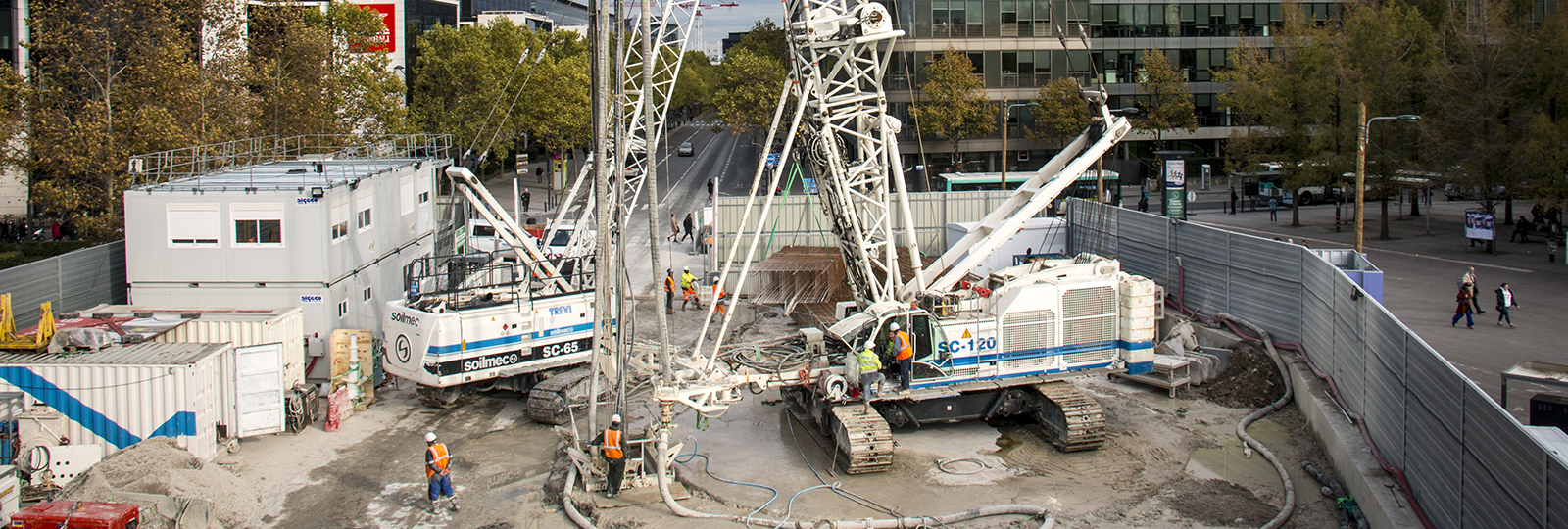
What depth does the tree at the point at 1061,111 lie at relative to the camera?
5747 centimetres

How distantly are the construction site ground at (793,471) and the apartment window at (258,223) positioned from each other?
11.9 ft

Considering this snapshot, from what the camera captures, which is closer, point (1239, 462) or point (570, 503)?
point (570, 503)

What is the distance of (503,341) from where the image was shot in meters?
20.0

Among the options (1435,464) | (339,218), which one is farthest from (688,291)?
(1435,464)

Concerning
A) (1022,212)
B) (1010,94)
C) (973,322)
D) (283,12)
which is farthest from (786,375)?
(1010,94)

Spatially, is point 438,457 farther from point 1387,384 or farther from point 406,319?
point 1387,384

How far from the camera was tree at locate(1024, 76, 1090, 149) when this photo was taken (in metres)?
57.5

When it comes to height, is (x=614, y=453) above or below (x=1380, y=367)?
below

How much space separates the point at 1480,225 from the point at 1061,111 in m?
23.2

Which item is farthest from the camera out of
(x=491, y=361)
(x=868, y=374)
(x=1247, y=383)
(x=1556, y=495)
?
(x=1247, y=383)

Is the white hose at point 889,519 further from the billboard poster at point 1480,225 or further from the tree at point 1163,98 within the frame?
the tree at point 1163,98

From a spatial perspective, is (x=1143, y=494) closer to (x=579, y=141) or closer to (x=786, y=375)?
(x=786, y=375)

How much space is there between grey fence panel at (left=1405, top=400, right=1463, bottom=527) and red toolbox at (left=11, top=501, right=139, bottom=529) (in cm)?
1469

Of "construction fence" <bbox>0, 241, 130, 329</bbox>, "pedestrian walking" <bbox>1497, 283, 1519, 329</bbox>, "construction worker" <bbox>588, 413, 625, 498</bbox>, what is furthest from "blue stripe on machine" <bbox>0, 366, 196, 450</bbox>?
"pedestrian walking" <bbox>1497, 283, 1519, 329</bbox>
